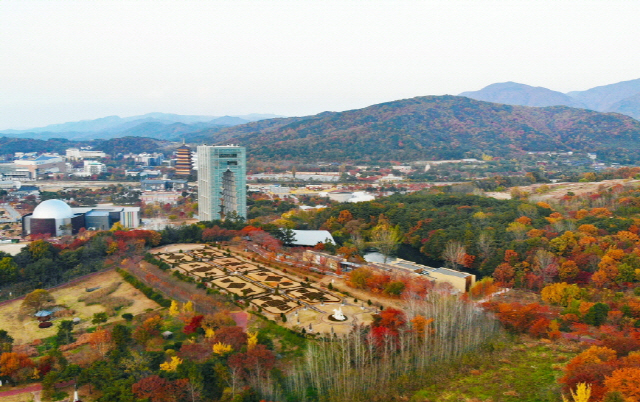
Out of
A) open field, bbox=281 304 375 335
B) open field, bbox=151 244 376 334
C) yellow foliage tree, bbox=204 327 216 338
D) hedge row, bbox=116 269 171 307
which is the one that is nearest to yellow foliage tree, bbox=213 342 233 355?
yellow foliage tree, bbox=204 327 216 338

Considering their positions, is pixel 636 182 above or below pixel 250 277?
above

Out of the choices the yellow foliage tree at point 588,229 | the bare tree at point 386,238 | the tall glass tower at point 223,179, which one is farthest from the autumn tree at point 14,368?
the yellow foliage tree at point 588,229

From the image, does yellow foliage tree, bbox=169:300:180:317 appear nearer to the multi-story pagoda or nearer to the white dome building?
the white dome building

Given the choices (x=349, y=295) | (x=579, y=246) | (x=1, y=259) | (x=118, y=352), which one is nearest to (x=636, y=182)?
(x=579, y=246)

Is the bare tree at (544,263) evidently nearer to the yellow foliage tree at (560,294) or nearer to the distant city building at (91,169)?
the yellow foliage tree at (560,294)

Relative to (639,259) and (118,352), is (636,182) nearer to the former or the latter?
(639,259)
